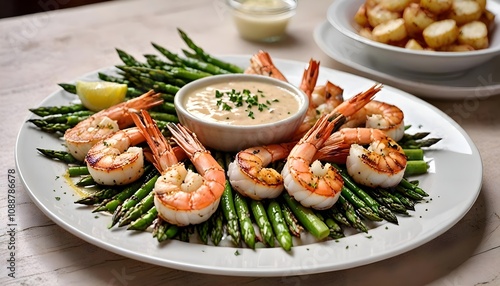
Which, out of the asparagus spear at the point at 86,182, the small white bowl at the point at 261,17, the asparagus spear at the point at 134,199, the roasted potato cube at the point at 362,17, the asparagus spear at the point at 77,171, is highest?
the asparagus spear at the point at 134,199

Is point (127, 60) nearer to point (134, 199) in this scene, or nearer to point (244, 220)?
point (134, 199)

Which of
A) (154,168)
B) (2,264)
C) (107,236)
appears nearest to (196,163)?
(154,168)

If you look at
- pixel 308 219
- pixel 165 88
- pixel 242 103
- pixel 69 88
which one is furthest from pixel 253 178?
pixel 69 88

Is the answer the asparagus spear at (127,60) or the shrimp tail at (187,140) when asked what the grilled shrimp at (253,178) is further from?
the asparagus spear at (127,60)

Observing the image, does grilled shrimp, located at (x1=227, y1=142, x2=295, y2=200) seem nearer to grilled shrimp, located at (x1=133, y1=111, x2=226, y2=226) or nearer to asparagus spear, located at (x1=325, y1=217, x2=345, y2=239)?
grilled shrimp, located at (x1=133, y1=111, x2=226, y2=226)

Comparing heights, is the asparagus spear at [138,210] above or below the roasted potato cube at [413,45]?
above

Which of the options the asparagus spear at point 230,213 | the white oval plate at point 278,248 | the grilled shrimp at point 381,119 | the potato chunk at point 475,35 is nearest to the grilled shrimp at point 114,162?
the white oval plate at point 278,248

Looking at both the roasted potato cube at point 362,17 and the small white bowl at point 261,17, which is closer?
the roasted potato cube at point 362,17
